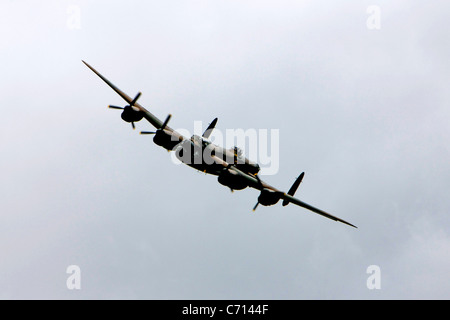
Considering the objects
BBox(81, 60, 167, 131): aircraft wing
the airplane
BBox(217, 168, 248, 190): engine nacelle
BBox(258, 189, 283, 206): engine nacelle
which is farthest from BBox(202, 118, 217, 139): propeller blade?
BBox(258, 189, 283, 206): engine nacelle

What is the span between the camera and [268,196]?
4888 cm

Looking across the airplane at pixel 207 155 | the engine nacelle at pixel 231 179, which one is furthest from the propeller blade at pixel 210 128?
the engine nacelle at pixel 231 179

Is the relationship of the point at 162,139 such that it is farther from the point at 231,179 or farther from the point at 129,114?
the point at 231,179

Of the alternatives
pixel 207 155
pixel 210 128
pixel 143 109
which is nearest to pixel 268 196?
pixel 207 155

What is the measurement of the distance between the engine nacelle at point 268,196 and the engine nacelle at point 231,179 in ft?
10.6

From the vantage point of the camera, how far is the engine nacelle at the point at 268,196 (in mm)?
48812

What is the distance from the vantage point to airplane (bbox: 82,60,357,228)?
151 ft

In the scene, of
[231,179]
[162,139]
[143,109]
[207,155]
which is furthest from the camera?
[143,109]

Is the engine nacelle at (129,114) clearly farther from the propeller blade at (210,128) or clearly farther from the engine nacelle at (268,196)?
the engine nacelle at (268,196)

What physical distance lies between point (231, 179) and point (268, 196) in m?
4.99

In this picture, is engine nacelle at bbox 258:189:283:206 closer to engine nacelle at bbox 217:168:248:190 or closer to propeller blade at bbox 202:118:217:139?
engine nacelle at bbox 217:168:248:190

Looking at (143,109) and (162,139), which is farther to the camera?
(143,109)
